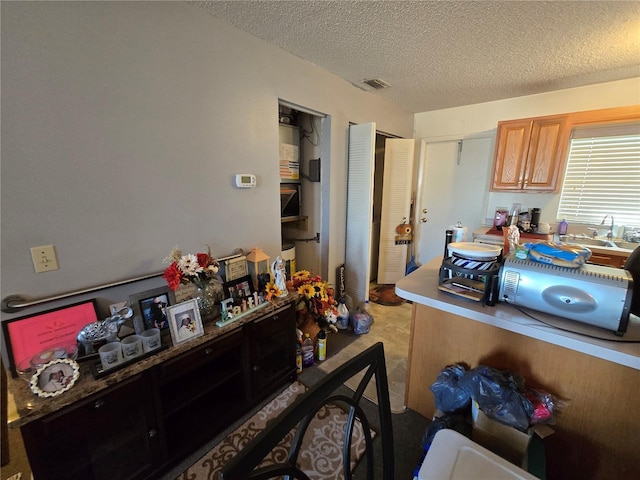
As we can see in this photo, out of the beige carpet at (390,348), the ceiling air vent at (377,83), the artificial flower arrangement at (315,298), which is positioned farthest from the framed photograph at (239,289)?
the ceiling air vent at (377,83)

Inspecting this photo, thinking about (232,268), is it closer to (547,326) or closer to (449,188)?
(547,326)

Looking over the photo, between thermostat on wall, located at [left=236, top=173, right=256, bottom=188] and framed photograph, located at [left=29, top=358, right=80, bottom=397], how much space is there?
1249mm

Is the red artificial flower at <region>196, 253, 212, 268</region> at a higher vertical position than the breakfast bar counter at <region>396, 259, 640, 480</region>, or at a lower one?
higher

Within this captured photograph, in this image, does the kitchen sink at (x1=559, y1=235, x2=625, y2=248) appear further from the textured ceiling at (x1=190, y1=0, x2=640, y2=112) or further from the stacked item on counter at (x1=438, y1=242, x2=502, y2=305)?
the stacked item on counter at (x1=438, y1=242, x2=502, y2=305)

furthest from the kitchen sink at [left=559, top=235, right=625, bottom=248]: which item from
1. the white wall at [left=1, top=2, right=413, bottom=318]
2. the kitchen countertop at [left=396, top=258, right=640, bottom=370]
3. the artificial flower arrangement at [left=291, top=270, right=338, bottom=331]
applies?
the white wall at [left=1, top=2, right=413, bottom=318]

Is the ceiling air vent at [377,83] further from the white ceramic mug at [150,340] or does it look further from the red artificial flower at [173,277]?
the white ceramic mug at [150,340]

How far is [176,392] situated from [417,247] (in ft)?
11.7

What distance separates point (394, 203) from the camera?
3.44m

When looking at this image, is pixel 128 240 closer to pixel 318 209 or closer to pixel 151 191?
pixel 151 191

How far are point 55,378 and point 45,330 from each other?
0.86 ft

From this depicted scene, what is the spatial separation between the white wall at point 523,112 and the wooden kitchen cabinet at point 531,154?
315mm

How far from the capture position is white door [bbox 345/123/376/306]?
8.69 feet

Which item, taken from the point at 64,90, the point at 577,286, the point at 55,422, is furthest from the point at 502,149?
the point at 55,422

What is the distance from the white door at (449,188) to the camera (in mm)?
3404
